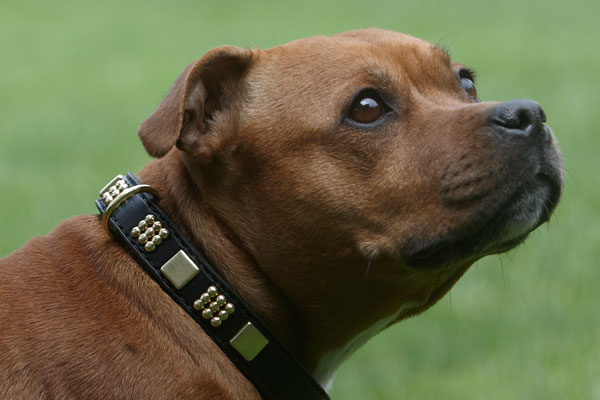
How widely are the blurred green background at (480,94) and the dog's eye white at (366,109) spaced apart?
2334mm

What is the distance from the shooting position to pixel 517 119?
13.5 feet

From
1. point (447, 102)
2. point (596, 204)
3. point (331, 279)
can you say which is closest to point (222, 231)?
point (331, 279)

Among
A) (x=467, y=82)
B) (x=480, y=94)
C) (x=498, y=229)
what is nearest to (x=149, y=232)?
(x=498, y=229)

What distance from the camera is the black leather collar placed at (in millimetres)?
4023

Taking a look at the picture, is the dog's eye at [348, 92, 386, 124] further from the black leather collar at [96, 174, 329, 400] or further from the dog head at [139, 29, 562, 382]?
the black leather collar at [96, 174, 329, 400]

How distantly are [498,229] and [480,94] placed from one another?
8376mm

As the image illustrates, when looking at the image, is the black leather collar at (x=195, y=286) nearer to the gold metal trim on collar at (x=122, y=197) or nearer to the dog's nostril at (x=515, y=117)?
the gold metal trim on collar at (x=122, y=197)

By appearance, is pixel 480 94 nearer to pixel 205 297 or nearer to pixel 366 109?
Result: pixel 366 109

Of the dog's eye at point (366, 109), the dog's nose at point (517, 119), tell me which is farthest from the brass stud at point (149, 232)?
the dog's nose at point (517, 119)

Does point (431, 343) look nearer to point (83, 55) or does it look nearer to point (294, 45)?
point (294, 45)

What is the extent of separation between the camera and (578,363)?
6262mm

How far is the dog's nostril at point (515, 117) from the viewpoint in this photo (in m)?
4.11

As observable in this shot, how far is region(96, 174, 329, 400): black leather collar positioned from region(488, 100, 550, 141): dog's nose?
131cm

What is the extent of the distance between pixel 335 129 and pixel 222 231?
67 cm
